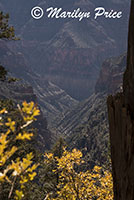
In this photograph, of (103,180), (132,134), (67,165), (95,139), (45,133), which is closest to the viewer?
(132,134)

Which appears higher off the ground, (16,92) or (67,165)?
(16,92)

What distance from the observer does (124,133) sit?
5969mm

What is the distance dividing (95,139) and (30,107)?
417 ft

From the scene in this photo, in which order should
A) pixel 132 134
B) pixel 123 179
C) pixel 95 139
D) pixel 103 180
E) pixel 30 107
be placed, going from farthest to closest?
pixel 95 139 → pixel 103 180 → pixel 123 179 → pixel 132 134 → pixel 30 107

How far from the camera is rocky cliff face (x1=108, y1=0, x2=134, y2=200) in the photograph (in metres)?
5.82

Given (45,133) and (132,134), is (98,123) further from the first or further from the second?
(132,134)

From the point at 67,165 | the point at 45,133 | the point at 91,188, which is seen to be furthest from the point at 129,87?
the point at 45,133

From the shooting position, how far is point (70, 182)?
13.5m

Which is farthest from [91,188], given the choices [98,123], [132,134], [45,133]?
[45,133]

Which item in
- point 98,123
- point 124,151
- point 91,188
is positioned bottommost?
point 91,188

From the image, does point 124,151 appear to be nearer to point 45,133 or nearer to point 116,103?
point 116,103

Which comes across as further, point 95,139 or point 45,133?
point 45,133

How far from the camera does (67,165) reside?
1284 cm

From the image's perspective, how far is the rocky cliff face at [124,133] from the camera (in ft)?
19.1
